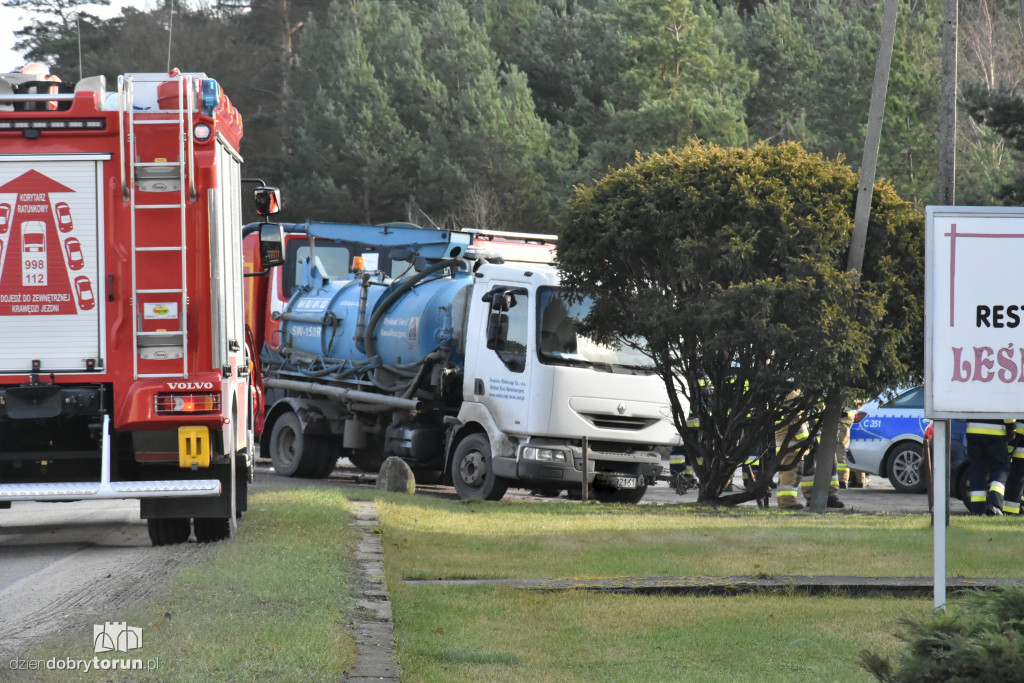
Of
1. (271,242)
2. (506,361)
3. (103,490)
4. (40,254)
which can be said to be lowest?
(103,490)

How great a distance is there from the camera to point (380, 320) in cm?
1734

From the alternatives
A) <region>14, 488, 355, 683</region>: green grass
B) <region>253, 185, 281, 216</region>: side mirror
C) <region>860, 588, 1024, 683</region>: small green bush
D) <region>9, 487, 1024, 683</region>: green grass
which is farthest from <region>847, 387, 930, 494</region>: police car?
<region>860, 588, 1024, 683</region>: small green bush

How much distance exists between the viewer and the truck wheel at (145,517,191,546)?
33.3 ft

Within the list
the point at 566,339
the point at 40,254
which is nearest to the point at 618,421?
the point at 566,339

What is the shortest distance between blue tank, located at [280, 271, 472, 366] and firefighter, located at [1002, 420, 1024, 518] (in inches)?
251

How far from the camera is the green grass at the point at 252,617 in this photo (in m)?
5.46

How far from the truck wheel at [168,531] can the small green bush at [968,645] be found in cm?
676

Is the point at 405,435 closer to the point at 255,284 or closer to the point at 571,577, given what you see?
the point at 255,284

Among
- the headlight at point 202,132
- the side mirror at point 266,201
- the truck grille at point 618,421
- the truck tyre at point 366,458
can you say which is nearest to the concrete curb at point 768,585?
the headlight at point 202,132

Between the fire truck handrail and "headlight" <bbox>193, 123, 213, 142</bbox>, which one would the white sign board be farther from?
the fire truck handrail

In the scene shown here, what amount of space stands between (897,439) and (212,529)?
11400mm

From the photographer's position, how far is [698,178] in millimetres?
13578

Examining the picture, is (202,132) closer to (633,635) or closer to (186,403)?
(186,403)

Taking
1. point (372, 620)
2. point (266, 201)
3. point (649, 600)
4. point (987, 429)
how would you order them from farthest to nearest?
point (987, 429) → point (266, 201) → point (649, 600) → point (372, 620)
